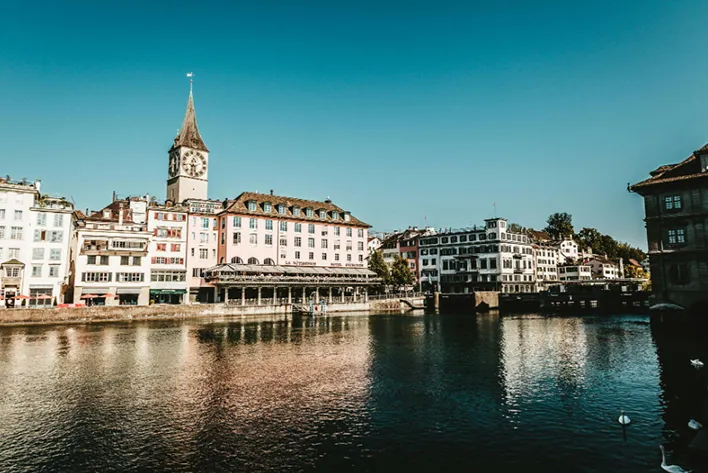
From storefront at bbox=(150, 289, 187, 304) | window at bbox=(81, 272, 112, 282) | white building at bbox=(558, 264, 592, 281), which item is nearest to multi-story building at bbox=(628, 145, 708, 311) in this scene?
storefront at bbox=(150, 289, 187, 304)

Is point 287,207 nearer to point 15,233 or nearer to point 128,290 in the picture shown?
point 128,290

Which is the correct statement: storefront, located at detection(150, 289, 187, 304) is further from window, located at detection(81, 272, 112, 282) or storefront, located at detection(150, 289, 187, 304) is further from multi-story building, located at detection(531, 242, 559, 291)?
multi-story building, located at detection(531, 242, 559, 291)

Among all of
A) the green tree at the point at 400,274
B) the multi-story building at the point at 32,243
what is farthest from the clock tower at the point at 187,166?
the green tree at the point at 400,274

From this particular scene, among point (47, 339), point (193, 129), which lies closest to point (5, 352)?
point (47, 339)

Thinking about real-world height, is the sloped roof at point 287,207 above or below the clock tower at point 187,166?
below

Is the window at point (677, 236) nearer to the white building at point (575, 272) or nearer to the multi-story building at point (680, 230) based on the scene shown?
the multi-story building at point (680, 230)

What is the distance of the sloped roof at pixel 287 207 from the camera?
94713mm

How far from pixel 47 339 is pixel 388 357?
1433 inches

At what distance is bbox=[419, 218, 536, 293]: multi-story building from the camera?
11981cm

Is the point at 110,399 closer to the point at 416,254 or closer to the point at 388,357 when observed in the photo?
the point at 388,357

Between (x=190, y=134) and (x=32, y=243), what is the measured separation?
45.2 metres

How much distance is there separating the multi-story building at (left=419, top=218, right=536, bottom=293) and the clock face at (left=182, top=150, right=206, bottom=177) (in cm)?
6437

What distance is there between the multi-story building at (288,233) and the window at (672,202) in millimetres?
66227

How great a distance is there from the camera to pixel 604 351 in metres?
40.4
